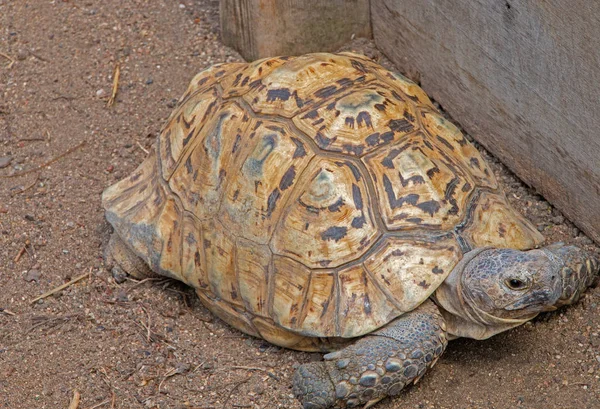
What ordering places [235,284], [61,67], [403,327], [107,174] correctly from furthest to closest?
[61,67], [107,174], [235,284], [403,327]

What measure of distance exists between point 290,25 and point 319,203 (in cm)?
184

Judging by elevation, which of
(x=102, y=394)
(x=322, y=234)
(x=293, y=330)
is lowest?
(x=102, y=394)

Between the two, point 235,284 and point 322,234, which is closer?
point 322,234

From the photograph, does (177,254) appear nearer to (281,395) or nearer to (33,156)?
(281,395)

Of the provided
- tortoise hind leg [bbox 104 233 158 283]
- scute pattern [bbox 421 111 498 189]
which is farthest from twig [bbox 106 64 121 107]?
scute pattern [bbox 421 111 498 189]

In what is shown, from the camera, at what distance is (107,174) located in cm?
517

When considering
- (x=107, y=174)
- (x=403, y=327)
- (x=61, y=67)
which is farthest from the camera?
(x=61, y=67)

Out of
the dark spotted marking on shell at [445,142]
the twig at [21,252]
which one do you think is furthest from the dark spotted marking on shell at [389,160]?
the twig at [21,252]

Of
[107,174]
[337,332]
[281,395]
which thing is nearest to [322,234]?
[337,332]

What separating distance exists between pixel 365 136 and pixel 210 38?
2.22 metres

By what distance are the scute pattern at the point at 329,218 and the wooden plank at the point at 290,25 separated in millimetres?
1677

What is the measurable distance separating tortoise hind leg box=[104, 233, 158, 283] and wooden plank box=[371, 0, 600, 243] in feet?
6.45

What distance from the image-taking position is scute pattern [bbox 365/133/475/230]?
12.8ft

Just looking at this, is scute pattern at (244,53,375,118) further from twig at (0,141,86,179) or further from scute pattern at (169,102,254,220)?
twig at (0,141,86,179)
